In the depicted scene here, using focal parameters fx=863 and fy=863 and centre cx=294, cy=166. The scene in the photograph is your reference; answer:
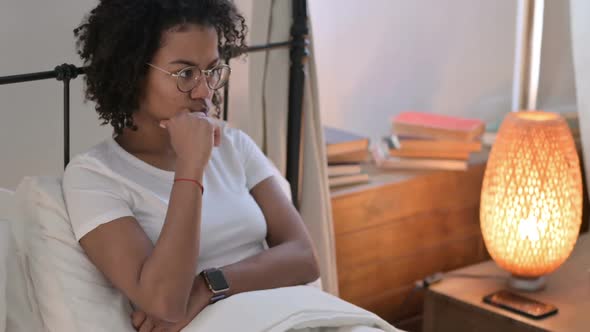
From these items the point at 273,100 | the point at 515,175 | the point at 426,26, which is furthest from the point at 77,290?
the point at 426,26

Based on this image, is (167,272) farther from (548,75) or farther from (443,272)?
(548,75)

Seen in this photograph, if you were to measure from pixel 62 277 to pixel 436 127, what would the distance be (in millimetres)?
1468

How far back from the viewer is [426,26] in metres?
3.06

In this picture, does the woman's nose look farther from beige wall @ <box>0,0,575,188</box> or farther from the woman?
beige wall @ <box>0,0,575,188</box>

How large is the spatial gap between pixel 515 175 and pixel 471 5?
1017 mm

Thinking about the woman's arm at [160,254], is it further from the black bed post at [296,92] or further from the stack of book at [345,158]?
the stack of book at [345,158]

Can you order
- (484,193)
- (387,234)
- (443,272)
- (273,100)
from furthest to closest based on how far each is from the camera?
(443,272), (387,234), (484,193), (273,100)

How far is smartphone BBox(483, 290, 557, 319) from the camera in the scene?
2.18m

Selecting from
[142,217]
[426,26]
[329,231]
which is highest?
[426,26]

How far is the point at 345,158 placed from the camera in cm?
252

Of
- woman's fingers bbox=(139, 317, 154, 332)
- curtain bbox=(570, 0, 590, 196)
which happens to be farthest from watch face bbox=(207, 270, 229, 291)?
curtain bbox=(570, 0, 590, 196)

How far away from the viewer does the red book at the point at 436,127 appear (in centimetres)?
267

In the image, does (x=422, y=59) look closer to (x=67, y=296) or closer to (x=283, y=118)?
(x=283, y=118)

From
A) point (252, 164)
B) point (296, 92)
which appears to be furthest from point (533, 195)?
point (252, 164)
